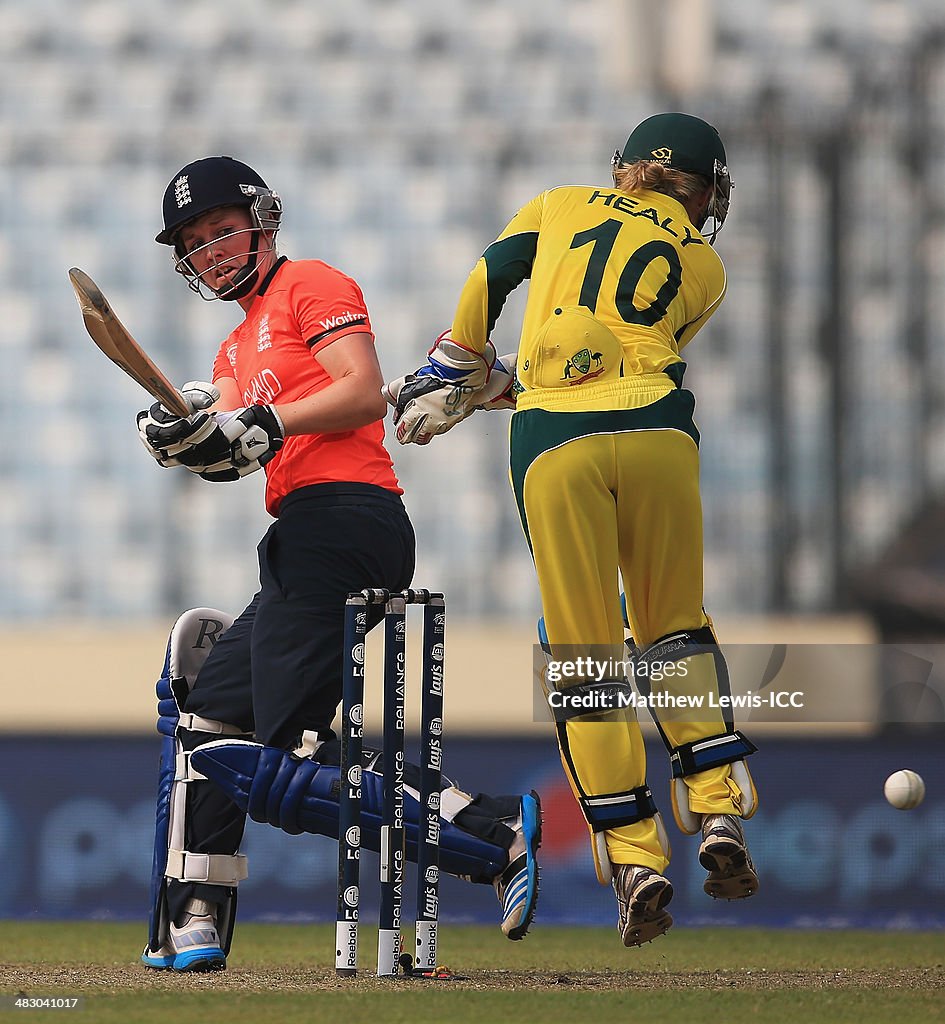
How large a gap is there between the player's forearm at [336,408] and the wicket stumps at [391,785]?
1.17 ft

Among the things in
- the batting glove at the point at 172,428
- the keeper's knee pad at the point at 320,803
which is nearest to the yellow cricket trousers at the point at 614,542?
the keeper's knee pad at the point at 320,803

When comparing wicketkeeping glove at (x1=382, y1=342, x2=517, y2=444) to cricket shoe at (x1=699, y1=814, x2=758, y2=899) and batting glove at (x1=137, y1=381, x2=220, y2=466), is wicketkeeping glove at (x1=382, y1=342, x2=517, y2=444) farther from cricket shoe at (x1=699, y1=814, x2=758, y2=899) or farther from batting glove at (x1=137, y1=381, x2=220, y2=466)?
cricket shoe at (x1=699, y1=814, x2=758, y2=899)

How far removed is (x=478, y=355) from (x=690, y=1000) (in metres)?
1.26

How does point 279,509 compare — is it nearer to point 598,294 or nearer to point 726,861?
point 598,294

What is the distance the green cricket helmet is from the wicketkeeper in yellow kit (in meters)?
0.11

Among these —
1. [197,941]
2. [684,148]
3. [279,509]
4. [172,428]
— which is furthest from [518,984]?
[684,148]

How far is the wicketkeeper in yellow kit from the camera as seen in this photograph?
3148 millimetres

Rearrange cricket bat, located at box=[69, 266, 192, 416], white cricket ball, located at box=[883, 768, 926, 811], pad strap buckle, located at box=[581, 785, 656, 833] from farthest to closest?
white cricket ball, located at box=[883, 768, 926, 811] < cricket bat, located at box=[69, 266, 192, 416] < pad strap buckle, located at box=[581, 785, 656, 833]

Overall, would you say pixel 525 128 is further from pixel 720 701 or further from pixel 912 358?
pixel 720 701

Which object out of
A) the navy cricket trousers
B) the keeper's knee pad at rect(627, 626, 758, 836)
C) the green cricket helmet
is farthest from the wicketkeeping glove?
the keeper's knee pad at rect(627, 626, 758, 836)

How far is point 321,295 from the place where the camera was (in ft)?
11.9

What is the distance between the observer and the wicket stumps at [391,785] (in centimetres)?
321

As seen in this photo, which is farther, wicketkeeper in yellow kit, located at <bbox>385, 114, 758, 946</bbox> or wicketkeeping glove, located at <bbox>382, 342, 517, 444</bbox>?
wicketkeeping glove, located at <bbox>382, 342, 517, 444</bbox>

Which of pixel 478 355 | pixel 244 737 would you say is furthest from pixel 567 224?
pixel 244 737
